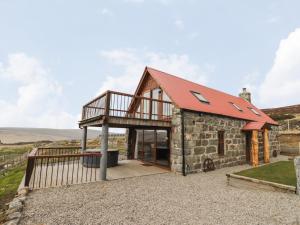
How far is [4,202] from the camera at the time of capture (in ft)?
20.0

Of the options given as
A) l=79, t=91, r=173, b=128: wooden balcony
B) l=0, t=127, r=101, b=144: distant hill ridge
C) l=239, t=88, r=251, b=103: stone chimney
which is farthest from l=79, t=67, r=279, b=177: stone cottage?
l=0, t=127, r=101, b=144: distant hill ridge

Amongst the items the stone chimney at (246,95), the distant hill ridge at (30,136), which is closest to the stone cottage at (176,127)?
the stone chimney at (246,95)

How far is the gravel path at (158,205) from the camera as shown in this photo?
4598 millimetres

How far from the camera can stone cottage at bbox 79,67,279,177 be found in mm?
9688

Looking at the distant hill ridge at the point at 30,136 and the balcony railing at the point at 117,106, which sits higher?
the balcony railing at the point at 117,106

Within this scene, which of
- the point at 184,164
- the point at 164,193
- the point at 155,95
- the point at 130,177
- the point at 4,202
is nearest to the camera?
the point at 4,202

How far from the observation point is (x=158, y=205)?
18.1 feet

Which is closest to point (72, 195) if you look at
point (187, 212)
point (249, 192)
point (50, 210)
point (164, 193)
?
point (50, 210)

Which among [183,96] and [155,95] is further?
[155,95]

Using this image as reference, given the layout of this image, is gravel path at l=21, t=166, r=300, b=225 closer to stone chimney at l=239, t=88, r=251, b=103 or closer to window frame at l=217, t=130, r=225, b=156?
window frame at l=217, t=130, r=225, b=156

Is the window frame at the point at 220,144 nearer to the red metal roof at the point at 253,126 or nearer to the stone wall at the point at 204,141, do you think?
the stone wall at the point at 204,141

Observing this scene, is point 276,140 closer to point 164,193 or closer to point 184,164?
point 184,164

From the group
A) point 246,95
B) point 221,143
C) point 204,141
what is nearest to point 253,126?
point 221,143

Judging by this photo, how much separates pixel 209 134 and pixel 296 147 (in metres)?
15.4
